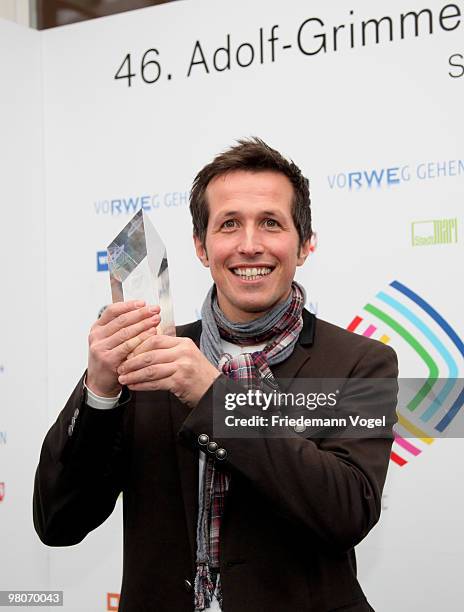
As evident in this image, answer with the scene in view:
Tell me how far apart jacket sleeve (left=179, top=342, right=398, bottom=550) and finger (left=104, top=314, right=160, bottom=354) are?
0.15 metres

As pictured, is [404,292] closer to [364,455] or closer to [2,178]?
[364,455]

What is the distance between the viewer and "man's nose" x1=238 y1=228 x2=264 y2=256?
1660 millimetres

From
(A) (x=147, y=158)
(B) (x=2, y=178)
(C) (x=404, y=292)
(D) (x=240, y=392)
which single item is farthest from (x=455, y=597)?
(B) (x=2, y=178)

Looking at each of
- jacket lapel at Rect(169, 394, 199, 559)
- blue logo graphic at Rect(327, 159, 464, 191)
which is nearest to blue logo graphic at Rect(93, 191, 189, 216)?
blue logo graphic at Rect(327, 159, 464, 191)

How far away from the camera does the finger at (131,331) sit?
142 centimetres

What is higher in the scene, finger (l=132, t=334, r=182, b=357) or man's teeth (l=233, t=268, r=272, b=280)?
man's teeth (l=233, t=268, r=272, b=280)

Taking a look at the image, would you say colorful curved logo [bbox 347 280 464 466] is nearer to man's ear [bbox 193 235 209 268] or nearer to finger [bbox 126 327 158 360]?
man's ear [bbox 193 235 209 268]

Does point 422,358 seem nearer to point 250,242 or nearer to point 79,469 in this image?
point 250,242

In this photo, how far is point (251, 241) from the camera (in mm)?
1671

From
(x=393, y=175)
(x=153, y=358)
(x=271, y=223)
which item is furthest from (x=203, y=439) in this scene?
(x=393, y=175)

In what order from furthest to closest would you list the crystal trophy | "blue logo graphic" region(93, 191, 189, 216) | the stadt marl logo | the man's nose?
"blue logo graphic" region(93, 191, 189, 216) → the stadt marl logo → the man's nose → the crystal trophy

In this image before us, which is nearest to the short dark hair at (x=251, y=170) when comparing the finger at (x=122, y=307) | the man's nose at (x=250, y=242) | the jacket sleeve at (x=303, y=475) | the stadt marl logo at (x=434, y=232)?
the man's nose at (x=250, y=242)

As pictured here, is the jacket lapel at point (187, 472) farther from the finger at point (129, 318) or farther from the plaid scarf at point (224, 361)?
the finger at point (129, 318)

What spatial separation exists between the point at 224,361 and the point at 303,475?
33cm
